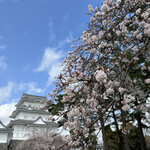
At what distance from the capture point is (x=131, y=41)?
10.6ft

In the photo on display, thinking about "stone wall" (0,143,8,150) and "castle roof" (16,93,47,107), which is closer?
"stone wall" (0,143,8,150)

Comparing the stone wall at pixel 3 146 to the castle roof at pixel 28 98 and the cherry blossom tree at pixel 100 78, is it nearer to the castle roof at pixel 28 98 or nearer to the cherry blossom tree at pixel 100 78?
the castle roof at pixel 28 98

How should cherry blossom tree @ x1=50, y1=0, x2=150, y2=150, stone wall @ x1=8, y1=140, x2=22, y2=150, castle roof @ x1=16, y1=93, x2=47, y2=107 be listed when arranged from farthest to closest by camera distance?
castle roof @ x1=16, y1=93, x2=47, y2=107, stone wall @ x1=8, y1=140, x2=22, y2=150, cherry blossom tree @ x1=50, y1=0, x2=150, y2=150

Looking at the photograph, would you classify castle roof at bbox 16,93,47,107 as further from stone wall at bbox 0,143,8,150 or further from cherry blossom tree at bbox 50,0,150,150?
cherry blossom tree at bbox 50,0,150,150

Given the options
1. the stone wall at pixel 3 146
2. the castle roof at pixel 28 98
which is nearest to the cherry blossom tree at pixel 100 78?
the stone wall at pixel 3 146

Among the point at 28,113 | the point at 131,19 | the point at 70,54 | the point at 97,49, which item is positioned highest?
the point at 28,113

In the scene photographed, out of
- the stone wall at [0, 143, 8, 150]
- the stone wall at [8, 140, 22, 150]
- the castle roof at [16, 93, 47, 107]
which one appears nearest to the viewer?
the stone wall at [0, 143, 8, 150]

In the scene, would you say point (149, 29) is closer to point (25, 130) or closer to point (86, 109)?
point (86, 109)

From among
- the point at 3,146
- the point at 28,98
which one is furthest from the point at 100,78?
the point at 28,98

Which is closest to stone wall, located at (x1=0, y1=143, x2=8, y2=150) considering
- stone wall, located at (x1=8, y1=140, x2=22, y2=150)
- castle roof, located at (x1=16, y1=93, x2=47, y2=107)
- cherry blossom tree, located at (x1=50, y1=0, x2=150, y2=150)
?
stone wall, located at (x1=8, y1=140, x2=22, y2=150)

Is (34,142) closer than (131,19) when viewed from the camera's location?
No

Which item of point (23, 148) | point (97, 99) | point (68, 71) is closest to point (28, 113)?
point (23, 148)

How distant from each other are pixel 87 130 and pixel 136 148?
13.2 m

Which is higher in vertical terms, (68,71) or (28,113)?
(28,113)
